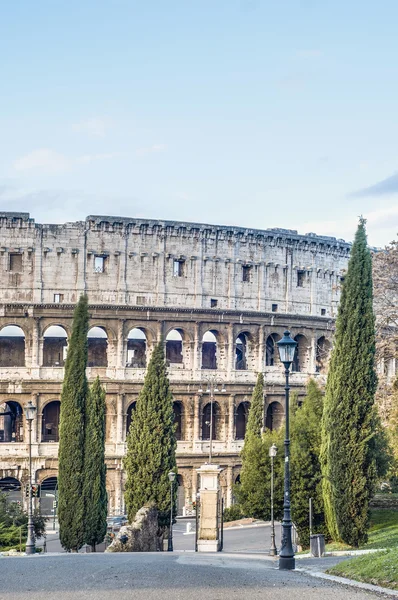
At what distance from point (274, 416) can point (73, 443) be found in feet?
73.7

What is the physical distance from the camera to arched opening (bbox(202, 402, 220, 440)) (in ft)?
204

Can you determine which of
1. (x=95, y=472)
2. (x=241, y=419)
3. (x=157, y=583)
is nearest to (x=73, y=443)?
(x=95, y=472)

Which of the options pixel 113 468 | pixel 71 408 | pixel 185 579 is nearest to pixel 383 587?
pixel 185 579

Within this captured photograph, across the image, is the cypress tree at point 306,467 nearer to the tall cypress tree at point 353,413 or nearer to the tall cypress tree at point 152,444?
the tall cypress tree at point 152,444

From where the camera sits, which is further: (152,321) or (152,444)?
(152,321)

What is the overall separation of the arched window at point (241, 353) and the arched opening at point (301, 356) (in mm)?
2873

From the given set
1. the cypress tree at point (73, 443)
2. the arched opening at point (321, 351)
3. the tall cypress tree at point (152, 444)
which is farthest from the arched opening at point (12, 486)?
the arched opening at point (321, 351)

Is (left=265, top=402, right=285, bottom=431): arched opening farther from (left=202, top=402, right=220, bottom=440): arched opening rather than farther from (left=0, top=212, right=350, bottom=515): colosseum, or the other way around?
(left=202, top=402, right=220, bottom=440): arched opening

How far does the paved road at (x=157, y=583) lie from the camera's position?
1561 cm

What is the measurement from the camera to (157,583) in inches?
667

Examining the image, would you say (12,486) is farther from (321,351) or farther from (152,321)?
(321,351)

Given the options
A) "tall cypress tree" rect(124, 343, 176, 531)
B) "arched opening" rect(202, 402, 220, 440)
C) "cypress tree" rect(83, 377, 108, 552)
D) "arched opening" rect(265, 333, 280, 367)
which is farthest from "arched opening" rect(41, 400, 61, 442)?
"cypress tree" rect(83, 377, 108, 552)

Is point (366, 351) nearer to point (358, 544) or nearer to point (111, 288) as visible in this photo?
point (358, 544)

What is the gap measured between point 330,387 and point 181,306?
30.4 m
